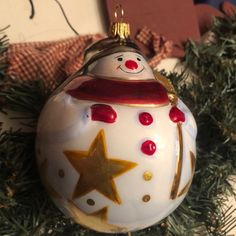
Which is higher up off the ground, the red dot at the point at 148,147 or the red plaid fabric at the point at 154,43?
the red dot at the point at 148,147

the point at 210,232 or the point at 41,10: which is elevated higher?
the point at 41,10

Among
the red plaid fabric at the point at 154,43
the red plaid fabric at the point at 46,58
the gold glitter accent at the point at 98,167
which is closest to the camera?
the gold glitter accent at the point at 98,167

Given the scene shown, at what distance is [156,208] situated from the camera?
0.40 meters

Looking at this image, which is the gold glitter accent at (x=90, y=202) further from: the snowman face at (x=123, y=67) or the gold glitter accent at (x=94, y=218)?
the snowman face at (x=123, y=67)

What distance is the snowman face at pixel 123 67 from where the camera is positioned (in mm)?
409

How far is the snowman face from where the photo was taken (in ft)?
1.34

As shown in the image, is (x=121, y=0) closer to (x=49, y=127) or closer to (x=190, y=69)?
(x=190, y=69)

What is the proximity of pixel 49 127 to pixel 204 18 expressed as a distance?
1.21 ft

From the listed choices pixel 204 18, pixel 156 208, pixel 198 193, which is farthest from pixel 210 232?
pixel 204 18

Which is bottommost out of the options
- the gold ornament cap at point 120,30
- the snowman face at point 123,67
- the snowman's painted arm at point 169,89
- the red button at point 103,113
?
the snowman's painted arm at point 169,89

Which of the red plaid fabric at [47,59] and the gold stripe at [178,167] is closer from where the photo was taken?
the gold stripe at [178,167]

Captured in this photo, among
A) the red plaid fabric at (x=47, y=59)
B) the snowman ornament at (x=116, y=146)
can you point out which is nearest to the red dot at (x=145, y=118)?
the snowman ornament at (x=116, y=146)

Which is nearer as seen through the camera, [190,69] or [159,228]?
[159,228]

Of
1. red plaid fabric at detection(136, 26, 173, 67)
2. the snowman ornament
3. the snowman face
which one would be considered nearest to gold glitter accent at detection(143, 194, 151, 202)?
the snowman ornament
